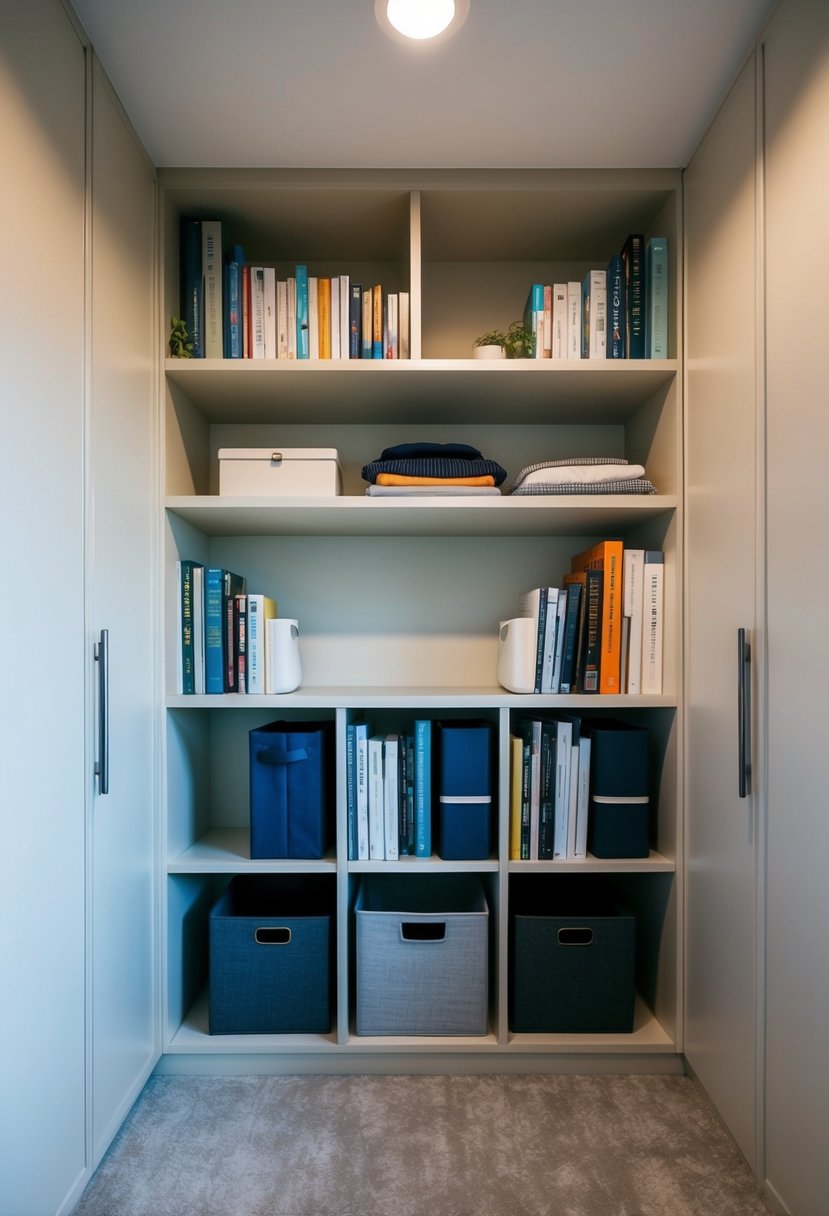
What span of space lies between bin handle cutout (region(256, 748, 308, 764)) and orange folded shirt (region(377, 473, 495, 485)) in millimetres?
715

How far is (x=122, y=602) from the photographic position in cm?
153

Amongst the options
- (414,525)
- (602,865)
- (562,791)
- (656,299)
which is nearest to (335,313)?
(414,525)

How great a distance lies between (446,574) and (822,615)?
1.15m

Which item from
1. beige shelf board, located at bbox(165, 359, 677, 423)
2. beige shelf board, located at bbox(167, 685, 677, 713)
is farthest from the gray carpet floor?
beige shelf board, located at bbox(165, 359, 677, 423)

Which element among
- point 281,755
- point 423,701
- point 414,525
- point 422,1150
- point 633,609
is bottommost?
point 422,1150

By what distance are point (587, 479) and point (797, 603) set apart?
671 millimetres

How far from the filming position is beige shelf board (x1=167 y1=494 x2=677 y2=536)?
1726 mm

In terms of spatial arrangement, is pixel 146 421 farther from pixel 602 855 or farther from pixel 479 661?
pixel 602 855

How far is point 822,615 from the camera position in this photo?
1.17 m

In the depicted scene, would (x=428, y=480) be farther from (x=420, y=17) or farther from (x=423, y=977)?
(x=423, y=977)

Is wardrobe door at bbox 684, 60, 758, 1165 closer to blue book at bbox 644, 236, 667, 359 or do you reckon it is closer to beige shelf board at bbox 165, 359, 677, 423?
blue book at bbox 644, 236, 667, 359

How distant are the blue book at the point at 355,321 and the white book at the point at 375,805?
3.32 feet

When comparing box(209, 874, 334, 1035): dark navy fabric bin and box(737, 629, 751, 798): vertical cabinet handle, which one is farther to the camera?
box(209, 874, 334, 1035): dark navy fabric bin

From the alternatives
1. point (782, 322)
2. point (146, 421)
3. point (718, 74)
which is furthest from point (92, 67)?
point (782, 322)
